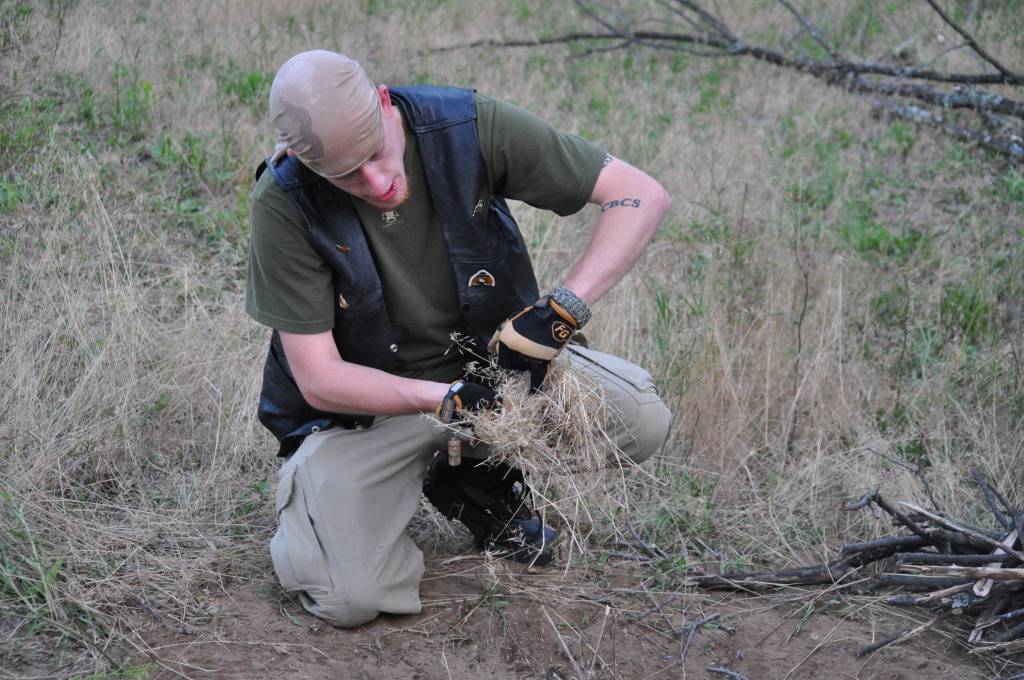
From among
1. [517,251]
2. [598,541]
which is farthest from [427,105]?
[598,541]

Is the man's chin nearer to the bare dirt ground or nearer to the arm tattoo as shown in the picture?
the arm tattoo

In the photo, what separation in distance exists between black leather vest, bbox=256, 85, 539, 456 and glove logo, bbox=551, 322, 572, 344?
0.31 meters

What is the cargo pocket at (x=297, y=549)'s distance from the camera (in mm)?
2916

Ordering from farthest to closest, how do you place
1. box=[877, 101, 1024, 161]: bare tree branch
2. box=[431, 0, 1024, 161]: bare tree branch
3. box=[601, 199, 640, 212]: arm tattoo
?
box=[431, 0, 1024, 161]: bare tree branch
box=[877, 101, 1024, 161]: bare tree branch
box=[601, 199, 640, 212]: arm tattoo

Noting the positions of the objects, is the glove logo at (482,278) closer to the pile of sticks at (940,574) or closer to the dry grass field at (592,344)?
the dry grass field at (592,344)

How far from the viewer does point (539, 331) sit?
277 cm

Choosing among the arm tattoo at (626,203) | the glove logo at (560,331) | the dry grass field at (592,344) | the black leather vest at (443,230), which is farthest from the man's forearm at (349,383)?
the arm tattoo at (626,203)

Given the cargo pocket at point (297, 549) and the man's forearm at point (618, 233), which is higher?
the man's forearm at point (618, 233)

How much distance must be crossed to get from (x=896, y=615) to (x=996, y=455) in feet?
3.25

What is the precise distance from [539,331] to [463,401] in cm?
28

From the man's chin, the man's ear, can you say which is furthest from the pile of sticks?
the man's ear

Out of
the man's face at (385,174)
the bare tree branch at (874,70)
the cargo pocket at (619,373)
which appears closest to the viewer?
the man's face at (385,174)

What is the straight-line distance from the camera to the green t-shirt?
277 cm

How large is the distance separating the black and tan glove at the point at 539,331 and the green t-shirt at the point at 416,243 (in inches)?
12.0
